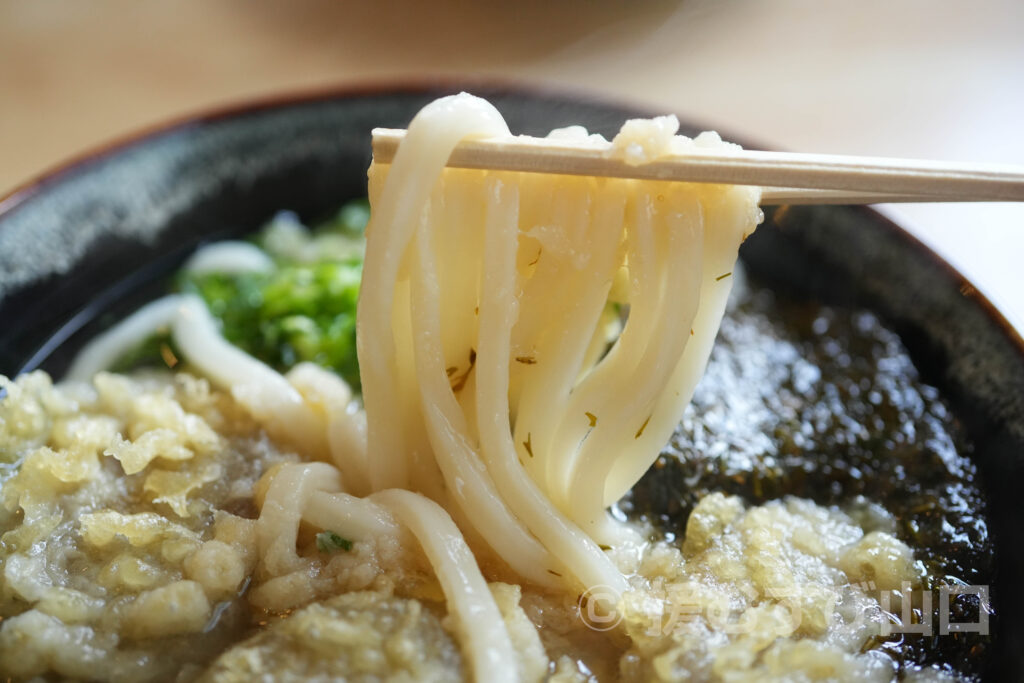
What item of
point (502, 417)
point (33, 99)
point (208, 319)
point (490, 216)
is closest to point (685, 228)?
point (490, 216)

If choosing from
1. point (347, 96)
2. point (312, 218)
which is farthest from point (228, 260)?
point (347, 96)

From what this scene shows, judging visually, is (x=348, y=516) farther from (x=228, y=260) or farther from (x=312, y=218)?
(x=312, y=218)

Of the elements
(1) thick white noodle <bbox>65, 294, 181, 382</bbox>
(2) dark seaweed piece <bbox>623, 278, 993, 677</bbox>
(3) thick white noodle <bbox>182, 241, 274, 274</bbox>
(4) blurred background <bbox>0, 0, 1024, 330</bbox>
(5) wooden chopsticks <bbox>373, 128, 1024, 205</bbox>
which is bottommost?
(2) dark seaweed piece <bbox>623, 278, 993, 677</bbox>

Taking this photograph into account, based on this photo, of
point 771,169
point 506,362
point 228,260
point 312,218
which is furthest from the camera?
point 312,218

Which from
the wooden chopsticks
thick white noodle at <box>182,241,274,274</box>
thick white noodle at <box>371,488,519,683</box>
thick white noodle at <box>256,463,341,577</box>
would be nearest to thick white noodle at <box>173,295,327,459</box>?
thick white noodle at <box>182,241,274,274</box>

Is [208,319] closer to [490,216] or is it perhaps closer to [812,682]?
[490,216]

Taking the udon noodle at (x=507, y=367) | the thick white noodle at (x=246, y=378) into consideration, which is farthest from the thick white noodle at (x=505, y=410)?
the thick white noodle at (x=246, y=378)

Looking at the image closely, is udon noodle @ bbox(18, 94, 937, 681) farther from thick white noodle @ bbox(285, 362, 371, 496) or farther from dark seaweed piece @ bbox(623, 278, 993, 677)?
dark seaweed piece @ bbox(623, 278, 993, 677)
